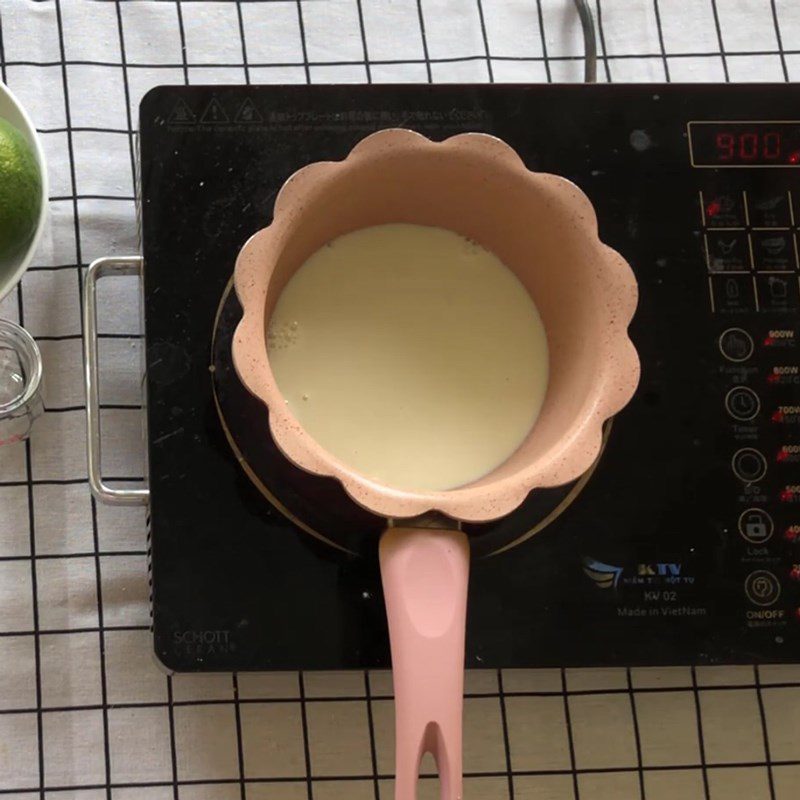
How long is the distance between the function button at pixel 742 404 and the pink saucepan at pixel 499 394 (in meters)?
0.11

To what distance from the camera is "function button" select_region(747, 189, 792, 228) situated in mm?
584

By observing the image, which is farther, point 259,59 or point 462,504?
point 259,59

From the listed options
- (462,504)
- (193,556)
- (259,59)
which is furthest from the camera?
(259,59)

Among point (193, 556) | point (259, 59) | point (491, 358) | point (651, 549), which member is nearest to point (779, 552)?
point (651, 549)

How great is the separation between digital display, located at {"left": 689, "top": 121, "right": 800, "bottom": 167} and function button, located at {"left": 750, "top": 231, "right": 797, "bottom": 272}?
0.14ft

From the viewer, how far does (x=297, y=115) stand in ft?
1.89

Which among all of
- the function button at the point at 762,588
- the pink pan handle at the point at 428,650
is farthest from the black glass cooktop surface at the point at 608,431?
the pink pan handle at the point at 428,650

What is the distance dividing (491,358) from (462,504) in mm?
132

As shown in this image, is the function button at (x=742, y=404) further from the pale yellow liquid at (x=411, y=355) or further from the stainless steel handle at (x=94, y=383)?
the stainless steel handle at (x=94, y=383)

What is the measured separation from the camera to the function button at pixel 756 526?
0.56 metres

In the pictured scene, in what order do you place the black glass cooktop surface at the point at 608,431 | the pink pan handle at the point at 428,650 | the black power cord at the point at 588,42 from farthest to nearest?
the black power cord at the point at 588,42 → the black glass cooktop surface at the point at 608,431 → the pink pan handle at the point at 428,650

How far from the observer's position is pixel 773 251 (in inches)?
22.9

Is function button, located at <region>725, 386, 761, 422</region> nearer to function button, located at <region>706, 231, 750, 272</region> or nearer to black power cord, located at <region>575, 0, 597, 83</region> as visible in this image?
function button, located at <region>706, 231, 750, 272</region>

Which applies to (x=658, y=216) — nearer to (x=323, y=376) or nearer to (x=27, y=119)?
(x=323, y=376)
